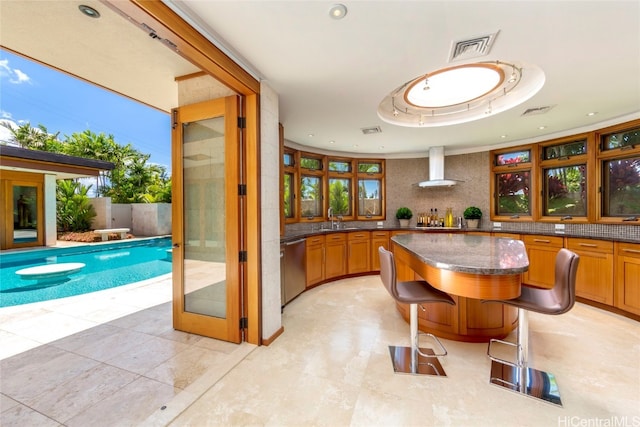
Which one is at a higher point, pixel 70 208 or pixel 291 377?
pixel 70 208

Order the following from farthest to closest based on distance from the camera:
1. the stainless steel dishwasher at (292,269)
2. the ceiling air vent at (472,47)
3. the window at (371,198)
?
1. the window at (371,198)
2. the stainless steel dishwasher at (292,269)
3. the ceiling air vent at (472,47)

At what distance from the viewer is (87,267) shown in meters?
5.93

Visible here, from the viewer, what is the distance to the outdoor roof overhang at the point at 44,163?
6.04 m

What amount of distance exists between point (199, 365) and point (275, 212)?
152 centimetres

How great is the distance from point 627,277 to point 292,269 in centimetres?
409

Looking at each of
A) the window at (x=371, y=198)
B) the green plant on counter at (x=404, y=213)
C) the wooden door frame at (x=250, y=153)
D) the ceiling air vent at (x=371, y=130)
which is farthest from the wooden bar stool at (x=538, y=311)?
the window at (x=371, y=198)

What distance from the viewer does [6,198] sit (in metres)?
7.36

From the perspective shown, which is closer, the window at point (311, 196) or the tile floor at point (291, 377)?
the tile floor at point (291, 377)

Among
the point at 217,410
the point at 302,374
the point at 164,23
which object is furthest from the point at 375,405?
the point at 164,23

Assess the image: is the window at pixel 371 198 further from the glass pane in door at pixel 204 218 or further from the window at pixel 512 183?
the glass pane in door at pixel 204 218

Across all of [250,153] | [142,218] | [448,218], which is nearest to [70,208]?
[142,218]

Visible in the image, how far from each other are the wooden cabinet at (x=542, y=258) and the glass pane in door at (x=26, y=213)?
12.7 metres

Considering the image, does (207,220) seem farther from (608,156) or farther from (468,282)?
(608,156)

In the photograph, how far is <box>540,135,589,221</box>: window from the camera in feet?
13.1
